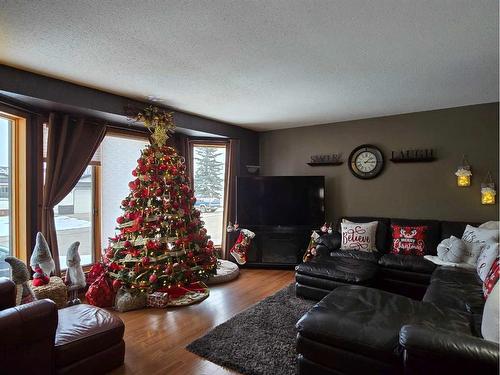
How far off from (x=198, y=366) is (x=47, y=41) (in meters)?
2.71

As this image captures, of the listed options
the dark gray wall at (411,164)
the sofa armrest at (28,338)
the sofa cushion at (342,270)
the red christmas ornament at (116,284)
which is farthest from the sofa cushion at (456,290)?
the red christmas ornament at (116,284)

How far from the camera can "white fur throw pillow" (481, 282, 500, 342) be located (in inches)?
57.2

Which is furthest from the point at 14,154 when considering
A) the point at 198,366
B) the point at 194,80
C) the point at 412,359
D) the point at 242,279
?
the point at 412,359

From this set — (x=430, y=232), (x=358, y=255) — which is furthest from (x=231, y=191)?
(x=430, y=232)

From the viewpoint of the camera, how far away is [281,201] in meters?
4.82

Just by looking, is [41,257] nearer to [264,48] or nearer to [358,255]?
[264,48]

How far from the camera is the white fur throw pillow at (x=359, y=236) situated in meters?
3.98

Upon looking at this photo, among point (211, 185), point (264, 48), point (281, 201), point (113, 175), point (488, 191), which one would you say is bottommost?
point (281, 201)

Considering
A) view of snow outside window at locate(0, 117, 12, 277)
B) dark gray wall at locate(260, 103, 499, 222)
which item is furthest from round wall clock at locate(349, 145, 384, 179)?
view of snow outside window at locate(0, 117, 12, 277)

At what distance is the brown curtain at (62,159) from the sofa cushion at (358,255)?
3424mm

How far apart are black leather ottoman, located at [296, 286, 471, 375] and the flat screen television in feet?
8.43

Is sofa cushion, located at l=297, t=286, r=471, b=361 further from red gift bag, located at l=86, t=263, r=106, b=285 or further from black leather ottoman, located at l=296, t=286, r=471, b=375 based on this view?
red gift bag, located at l=86, t=263, r=106, b=285

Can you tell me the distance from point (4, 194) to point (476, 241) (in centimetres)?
516

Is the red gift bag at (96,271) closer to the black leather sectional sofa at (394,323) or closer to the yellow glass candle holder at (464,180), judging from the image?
the black leather sectional sofa at (394,323)
